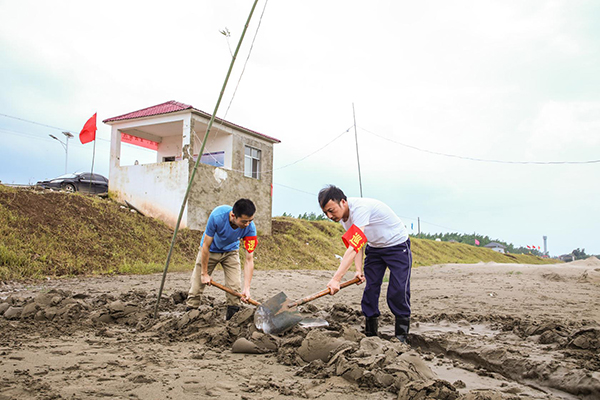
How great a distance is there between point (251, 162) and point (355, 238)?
13.2m

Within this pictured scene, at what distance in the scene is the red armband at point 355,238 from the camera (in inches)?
138

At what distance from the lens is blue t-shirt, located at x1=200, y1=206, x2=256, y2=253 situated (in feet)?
14.7

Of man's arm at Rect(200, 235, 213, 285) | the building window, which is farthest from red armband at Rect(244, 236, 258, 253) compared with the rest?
the building window

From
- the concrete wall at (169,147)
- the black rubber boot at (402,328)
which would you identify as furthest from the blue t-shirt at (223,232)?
the concrete wall at (169,147)

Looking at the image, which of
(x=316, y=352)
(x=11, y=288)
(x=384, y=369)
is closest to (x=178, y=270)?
(x=11, y=288)

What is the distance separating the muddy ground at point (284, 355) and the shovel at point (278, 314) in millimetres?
149

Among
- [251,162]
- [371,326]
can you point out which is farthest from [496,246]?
[371,326]

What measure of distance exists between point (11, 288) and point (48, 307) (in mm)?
3250

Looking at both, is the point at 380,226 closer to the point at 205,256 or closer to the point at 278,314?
the point at 278,314

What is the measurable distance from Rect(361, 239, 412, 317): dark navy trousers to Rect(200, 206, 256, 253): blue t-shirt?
137 centimetres

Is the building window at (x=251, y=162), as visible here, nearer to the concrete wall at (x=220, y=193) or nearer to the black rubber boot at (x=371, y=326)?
the concrete wall at (x=220, y=193)

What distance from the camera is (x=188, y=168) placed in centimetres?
1338

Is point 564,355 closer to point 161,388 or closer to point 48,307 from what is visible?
point 161,388

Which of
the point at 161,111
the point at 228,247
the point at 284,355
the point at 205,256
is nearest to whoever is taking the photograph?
the point at 284,355
